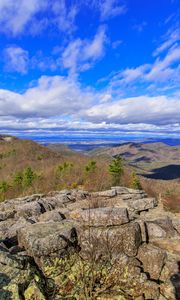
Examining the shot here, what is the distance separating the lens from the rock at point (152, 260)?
13421mm

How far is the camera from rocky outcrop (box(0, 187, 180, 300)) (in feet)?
32.6

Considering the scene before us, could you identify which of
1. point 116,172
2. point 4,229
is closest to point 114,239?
point 4,229

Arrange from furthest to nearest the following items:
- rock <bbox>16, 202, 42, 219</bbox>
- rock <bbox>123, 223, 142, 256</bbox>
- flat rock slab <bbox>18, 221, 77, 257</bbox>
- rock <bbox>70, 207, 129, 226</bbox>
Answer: rock <bbox>16, 202, 42, 219</bbox>, rock <bbox>70, 207, 129, 226</bbox>, rock <bbox>123, 223, 142, 256</bbox>, flat rock slab <bbox>18, 221, 77, 257</bbox>

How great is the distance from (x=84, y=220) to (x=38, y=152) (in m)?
123

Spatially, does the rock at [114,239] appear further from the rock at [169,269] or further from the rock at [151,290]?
the rock at [151,290]

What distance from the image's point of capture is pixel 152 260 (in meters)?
13.8

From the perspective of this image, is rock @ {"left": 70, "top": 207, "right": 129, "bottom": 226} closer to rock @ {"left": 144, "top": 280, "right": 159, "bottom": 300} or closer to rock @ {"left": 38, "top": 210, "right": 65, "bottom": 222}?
rock @ {"left": 38, "top": 210, "right": 65, "bottom": 222}

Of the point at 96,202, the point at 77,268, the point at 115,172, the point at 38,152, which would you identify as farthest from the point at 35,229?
the point at 38,152

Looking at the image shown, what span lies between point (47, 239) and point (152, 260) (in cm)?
531

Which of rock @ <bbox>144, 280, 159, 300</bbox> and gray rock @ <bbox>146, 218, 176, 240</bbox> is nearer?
rock @ <bbox>144, 280, 159, 300</bbox>

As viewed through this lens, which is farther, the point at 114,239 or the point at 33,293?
the point at 114,239

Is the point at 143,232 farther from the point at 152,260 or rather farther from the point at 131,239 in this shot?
the point at 152,260

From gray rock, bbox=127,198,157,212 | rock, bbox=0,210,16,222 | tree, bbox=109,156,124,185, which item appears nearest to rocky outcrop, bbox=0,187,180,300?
rock, bbox=0,210,16,222

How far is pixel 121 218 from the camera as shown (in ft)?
53.7
